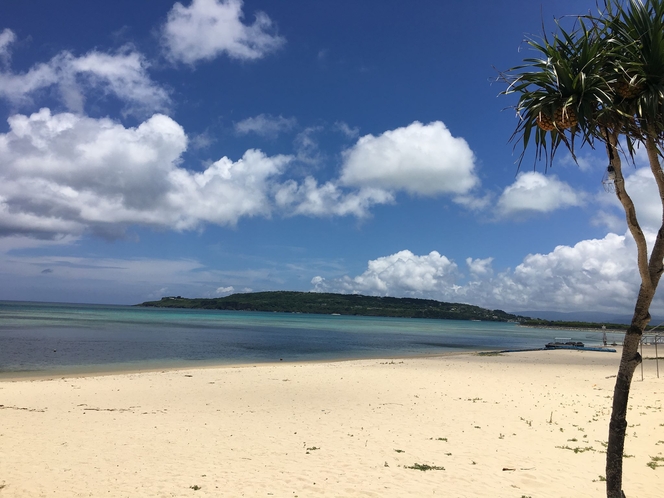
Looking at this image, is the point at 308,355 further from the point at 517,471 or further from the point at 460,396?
the point at 517,471

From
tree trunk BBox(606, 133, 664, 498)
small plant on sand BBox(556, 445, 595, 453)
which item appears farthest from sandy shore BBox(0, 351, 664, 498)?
tree trunk BBox(606, 133, 664, 498)

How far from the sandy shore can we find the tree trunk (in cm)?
356

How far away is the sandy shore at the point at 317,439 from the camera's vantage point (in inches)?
316

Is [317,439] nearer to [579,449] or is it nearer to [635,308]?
[579,449]

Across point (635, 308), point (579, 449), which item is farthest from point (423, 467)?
point (635, 308)

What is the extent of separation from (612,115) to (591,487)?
Result: 671 cm

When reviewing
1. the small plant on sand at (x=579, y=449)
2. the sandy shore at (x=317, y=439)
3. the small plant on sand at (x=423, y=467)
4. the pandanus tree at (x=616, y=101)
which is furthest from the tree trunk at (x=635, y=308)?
the small plant on sand at (x=579, y=449)

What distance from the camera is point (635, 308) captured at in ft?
15.4

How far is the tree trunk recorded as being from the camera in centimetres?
462

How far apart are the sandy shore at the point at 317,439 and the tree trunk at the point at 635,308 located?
3.56 metres

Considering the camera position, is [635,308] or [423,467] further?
[423,467]

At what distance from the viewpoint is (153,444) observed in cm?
1042

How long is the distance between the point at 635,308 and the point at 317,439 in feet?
27.0

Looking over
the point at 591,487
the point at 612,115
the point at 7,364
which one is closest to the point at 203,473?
the point at 591,487
